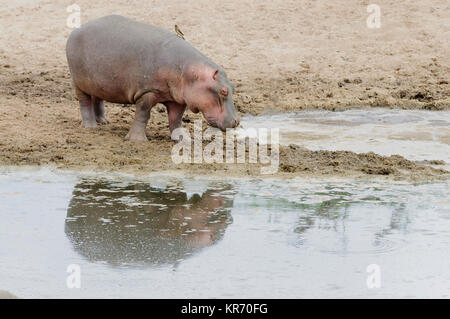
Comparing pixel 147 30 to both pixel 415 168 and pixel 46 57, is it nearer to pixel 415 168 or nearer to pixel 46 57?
pixel 415 168

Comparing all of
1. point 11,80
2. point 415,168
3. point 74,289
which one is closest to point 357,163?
point 415,168

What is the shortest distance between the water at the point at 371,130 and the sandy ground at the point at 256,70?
42 centimetres

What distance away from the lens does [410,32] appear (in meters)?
15.7

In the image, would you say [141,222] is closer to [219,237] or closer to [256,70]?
[219,237]

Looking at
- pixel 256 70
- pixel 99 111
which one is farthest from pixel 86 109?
pixel 256 70

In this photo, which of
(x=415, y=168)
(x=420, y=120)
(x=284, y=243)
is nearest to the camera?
(x=284, y=243)

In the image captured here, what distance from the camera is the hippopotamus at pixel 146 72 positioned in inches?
404

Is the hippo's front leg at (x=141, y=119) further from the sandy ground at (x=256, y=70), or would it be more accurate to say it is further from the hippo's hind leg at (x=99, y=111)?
the hippo's hind leg at (x=99, y=111)

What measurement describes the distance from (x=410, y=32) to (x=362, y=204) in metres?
8.40

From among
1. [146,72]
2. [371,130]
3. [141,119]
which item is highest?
[146,72]

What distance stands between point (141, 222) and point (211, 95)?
3.19 m

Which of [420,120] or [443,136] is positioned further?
[420,120]

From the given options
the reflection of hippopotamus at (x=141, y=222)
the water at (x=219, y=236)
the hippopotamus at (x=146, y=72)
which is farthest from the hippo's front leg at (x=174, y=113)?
the reflection of hippopotamus at (x=141, y=222)

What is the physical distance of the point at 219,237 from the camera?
6.91 meters
